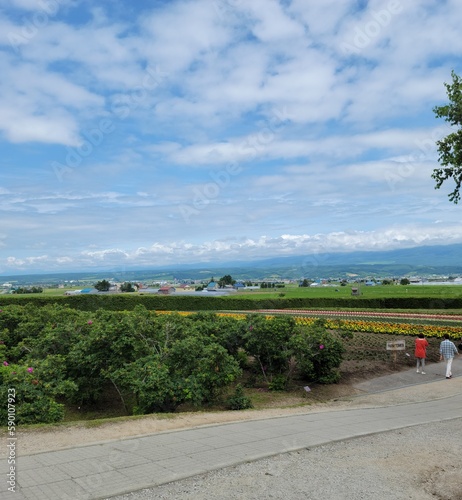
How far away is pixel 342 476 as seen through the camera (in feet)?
18.0

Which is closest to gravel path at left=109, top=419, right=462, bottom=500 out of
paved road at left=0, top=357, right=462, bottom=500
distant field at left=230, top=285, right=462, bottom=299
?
paved road at left=0, top=357, right=462, bottom=500

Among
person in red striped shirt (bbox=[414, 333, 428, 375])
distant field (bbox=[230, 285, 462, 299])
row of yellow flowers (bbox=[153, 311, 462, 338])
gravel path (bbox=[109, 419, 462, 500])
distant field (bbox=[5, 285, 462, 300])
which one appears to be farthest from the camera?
distant field (bbox=[5, 285, 462, 300])

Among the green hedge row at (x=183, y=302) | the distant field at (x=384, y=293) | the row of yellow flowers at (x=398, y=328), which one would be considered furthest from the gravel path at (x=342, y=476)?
the distant field at (x=384, y=293)

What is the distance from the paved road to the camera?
4.95 meters

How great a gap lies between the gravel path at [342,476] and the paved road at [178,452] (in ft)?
0.77

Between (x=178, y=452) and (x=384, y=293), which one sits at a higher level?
(x=384, y=293)

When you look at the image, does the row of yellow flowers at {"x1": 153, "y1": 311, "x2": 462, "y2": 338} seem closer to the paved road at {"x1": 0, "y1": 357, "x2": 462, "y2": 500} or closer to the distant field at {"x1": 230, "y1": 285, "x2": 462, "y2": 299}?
the paved road at {"x1": 0, "y1": 357, "x2": 462, "y2": 500}

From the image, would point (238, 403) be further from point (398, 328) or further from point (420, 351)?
point (398, 328)

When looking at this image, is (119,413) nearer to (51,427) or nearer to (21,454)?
(51,427)

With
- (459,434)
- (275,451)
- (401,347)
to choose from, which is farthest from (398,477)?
(401,347)

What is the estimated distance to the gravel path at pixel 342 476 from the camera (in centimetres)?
494

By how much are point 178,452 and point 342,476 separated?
209 centimetres

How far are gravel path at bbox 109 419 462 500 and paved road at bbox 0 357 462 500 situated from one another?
235 millimetres

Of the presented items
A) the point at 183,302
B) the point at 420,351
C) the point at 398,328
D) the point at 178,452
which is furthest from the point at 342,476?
the point at 183,302
